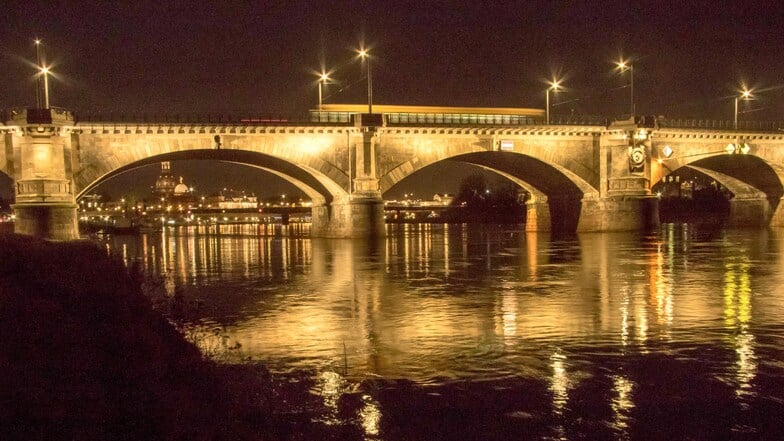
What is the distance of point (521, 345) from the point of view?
44.3 ft

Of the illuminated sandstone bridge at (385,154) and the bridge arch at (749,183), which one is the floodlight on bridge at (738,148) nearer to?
the illuminated sandstone bridge at (385,154)

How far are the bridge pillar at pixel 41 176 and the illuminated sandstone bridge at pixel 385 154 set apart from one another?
0.23 ft

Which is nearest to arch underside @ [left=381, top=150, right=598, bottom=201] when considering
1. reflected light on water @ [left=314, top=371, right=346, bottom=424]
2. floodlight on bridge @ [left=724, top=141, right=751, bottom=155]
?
floodlight on bridge @ [left=724, top=141, right=751, bottom=155]

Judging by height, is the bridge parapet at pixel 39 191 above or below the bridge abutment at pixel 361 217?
above

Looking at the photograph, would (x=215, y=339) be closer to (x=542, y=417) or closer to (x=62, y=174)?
(x=542, y=417)

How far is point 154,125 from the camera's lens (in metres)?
50.2

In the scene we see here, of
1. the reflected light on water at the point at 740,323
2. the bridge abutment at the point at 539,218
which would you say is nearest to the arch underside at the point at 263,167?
the bridge abutment at the point at 539,218

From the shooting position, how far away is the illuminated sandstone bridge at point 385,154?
46.9 meters

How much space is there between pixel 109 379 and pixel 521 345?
7.91 metres

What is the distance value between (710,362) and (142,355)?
344 inches

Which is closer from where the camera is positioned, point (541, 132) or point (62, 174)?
point (62, 174)

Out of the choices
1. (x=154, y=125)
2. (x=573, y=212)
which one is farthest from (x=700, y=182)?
(x=154, y=125)

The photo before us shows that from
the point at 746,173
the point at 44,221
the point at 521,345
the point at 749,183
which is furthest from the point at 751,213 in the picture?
the point at 521,345

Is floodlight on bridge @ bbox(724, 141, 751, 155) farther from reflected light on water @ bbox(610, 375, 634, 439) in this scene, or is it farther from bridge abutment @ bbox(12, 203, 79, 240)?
reflected light on water @ bbox(610, 375, 634, 439)
